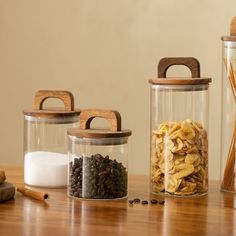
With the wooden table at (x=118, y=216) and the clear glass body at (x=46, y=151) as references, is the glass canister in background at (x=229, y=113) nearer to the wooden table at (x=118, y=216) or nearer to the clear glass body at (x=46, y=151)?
the wooden table at (x=118, y=216)

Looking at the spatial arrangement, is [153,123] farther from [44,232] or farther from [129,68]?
[129,68]

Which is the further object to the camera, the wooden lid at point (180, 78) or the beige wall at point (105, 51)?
the beige wall at point (105, 51)

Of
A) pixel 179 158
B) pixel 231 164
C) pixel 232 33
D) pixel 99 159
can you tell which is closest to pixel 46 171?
pixel 99 159

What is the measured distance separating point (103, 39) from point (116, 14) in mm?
130

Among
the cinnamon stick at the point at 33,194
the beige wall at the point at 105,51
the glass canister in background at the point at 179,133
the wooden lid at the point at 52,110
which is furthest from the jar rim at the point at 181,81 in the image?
the beige wall at the point at 105,51

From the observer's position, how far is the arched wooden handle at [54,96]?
6.08ft

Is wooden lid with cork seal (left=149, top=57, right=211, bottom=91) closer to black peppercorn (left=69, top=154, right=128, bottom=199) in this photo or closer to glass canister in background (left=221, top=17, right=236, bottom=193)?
glass canister in background (left=221, top=17, right=236, bottom=193)

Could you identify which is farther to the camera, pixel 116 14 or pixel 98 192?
pixel 116 14

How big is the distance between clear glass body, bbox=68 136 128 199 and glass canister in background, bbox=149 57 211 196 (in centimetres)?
9

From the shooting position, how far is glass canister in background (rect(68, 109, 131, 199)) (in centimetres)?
166

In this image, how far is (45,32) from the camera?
357 centimetres

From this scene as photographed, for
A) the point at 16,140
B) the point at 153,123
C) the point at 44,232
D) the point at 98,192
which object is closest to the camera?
the point at 44,232

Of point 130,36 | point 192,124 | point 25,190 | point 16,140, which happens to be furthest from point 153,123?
point 16,140

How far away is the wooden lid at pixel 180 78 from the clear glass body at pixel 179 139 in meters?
0.01
